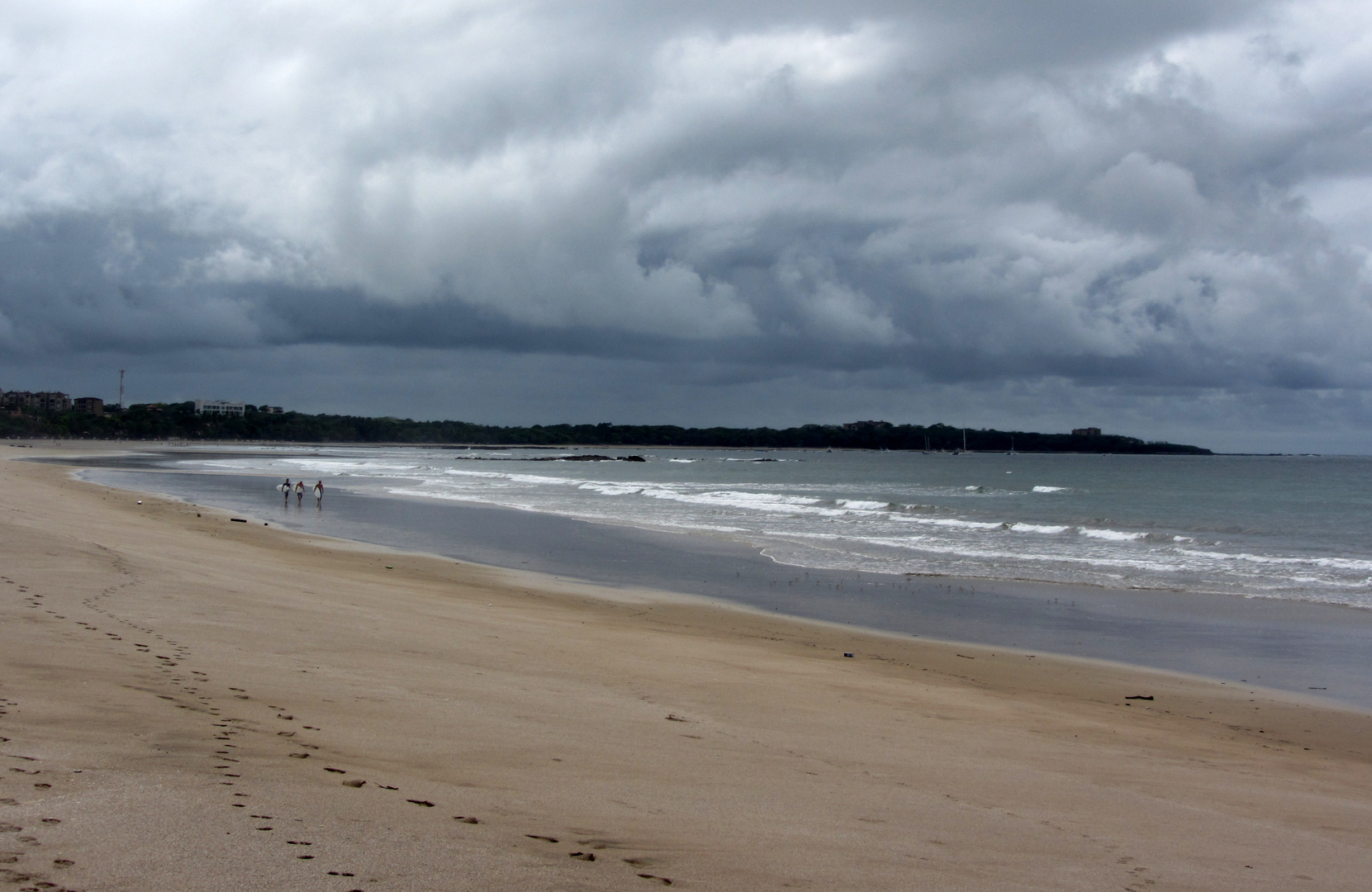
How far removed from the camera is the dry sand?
13.5 feet

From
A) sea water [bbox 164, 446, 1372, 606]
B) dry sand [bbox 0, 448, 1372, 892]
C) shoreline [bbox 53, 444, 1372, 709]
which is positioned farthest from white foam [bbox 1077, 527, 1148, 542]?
dry sand [bbox 0, 448, 1372, 892]

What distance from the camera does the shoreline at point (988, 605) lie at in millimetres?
13148

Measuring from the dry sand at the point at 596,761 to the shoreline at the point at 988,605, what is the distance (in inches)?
66.7

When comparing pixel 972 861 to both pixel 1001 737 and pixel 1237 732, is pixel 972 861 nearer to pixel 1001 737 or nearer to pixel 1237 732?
pixel 1001 737

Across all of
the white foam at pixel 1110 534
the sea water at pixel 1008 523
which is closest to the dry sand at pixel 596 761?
the sea water at pixel 1008 523

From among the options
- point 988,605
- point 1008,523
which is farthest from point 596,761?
point 1008,523

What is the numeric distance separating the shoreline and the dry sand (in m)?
1.69

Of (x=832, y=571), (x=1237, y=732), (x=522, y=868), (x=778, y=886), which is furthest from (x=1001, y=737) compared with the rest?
(x=832, y=571)

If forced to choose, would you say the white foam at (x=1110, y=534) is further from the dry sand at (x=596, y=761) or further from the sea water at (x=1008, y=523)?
the dry sand at (x=596, y=761)

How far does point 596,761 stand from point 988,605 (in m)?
13.4

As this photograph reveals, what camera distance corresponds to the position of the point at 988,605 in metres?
17.6

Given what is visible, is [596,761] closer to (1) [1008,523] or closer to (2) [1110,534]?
(2) [1110,534]

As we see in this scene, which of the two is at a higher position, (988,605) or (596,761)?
(596,761)

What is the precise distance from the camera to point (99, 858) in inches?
Result: 142
